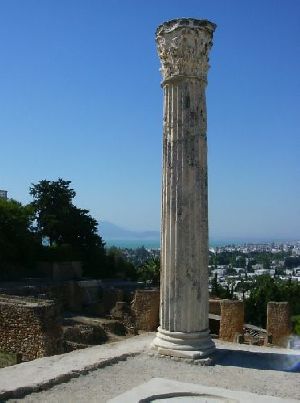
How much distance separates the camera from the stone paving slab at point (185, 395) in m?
7.64

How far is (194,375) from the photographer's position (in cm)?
916

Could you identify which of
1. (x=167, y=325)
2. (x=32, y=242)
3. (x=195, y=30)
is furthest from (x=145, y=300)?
(x=32, y=242)

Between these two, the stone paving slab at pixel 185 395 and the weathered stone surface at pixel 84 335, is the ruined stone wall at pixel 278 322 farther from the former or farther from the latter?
the stone paving slab at pixel 185 395

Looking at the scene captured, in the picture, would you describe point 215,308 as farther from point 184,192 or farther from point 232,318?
point 184,192

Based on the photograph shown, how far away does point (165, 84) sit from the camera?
11180mm

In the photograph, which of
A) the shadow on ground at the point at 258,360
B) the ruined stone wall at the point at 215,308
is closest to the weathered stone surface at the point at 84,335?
the ruined stone wall at the point at 215,308

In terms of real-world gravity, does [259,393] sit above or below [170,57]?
below

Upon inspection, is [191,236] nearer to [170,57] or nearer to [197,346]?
[197,346]

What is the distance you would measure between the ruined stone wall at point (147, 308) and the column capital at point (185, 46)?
13.2 m

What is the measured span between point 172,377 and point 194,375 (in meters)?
0.39

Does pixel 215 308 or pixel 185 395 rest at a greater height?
pixel 185 395

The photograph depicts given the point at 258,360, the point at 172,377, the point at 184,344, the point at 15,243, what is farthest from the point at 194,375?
the point at 15,243

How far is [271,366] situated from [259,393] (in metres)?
1.94

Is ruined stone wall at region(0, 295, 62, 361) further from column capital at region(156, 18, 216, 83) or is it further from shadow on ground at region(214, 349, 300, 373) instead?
column capital at region(156, 18, 216, 83)
